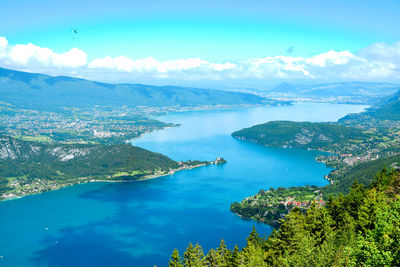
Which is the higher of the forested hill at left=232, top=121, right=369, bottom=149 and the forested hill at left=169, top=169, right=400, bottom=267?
the forested hill at left=169, top=169, right=400, bottom=267

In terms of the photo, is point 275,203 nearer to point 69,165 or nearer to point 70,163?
point 69,165

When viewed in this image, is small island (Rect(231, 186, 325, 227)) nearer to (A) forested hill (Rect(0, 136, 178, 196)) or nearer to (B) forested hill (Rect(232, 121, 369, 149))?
(A) forested hill (Rect(0, 136, 178, 196))

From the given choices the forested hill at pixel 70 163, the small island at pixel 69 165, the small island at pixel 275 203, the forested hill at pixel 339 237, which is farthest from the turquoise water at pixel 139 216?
the forested hill at pixel 339 237

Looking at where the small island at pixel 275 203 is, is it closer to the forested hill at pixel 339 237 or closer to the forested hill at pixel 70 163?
the forested hill at pixel 339 237

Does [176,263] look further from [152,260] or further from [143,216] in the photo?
[143,216]

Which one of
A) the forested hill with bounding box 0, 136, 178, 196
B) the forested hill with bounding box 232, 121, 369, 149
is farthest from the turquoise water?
the forested hill with bounding box 232, 121, 369, 149

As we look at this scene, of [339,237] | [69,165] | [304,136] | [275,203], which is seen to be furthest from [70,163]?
[339,237]
